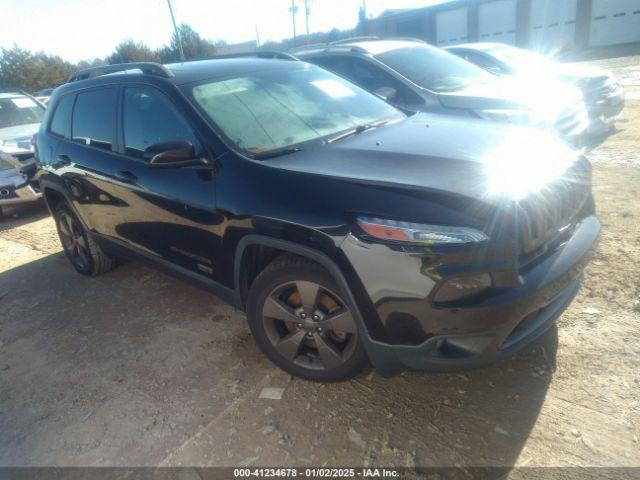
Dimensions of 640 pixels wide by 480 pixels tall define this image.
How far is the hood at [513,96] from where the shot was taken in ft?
16.0

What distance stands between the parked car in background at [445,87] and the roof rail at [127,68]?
7.53ft

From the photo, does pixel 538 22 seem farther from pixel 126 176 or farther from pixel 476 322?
pixel 476 322

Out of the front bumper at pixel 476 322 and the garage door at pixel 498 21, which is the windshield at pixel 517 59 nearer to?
the front bumper at pixel 476 322

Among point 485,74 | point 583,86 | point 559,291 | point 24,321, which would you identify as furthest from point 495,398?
point 583,86

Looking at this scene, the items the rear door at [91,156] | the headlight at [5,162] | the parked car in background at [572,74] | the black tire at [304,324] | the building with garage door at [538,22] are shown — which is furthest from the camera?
the building with garage door at [538,22]

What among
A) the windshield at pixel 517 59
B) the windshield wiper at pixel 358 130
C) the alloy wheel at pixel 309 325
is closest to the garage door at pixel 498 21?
the windshield at pixel 517 59

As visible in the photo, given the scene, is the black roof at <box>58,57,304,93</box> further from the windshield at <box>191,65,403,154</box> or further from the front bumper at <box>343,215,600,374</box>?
the front bumper at <box>343,215,600,374</box>

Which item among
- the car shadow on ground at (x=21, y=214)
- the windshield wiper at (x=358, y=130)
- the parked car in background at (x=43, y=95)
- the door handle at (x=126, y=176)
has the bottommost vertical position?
the car shadow on ground at (x=21, y=214)

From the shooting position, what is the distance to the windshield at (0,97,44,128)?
7.79 metres

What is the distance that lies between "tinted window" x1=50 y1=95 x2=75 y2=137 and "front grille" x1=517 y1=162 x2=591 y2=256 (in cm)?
372

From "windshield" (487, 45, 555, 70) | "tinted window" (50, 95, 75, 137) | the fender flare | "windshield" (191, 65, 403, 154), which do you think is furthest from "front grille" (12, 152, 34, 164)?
"windshield" (487, 45, 555, 70)

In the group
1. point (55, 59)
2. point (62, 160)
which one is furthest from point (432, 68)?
point (55, 59)

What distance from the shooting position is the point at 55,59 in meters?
38.8

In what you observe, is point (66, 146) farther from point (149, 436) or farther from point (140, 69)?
Answer: point (149, 436)
